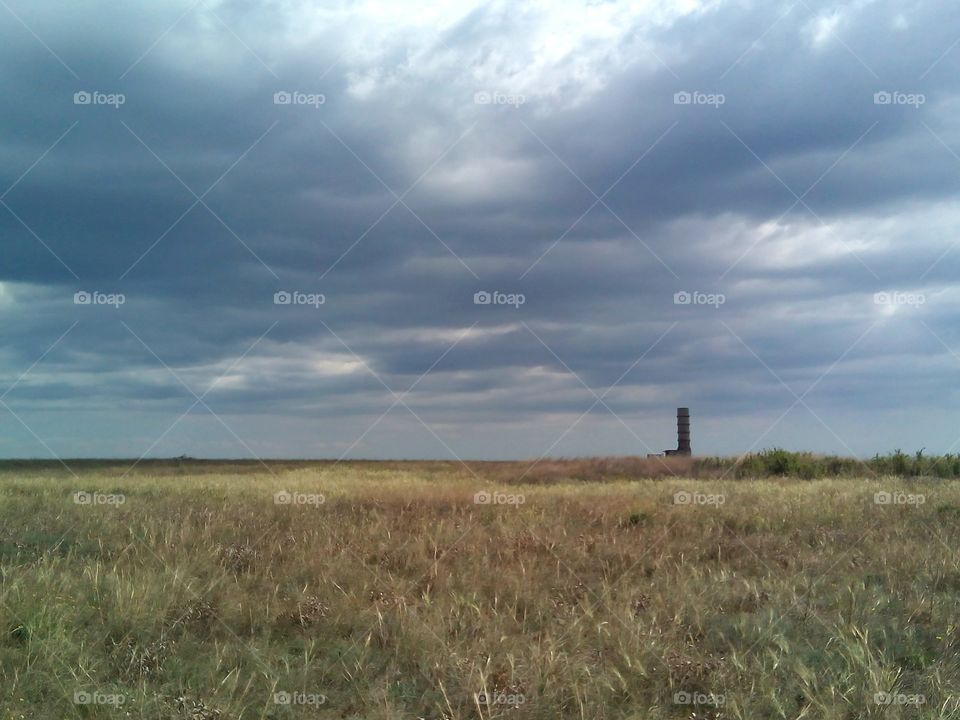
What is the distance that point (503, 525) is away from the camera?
462 inches

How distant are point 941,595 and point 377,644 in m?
6.14

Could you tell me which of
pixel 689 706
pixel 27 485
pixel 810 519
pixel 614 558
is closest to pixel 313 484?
pixel 27 485

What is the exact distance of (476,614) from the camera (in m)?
7.67

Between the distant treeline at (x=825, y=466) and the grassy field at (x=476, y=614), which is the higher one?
the distant treeline at (x=825, y=466)

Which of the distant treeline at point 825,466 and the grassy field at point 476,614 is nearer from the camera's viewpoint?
the grassy field at point 476,614

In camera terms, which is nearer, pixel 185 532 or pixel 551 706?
pixel 551 706

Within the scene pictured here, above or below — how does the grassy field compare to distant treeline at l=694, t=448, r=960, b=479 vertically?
below

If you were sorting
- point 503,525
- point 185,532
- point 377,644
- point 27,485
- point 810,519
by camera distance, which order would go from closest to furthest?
1. point 377,644
2. point 185,532
3. point 503,525
4. point 810,519
5. point 27,485

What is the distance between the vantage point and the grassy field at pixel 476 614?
243 inches

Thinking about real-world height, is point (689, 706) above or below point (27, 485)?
below

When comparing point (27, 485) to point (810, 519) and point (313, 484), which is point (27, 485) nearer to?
point (313, 484)

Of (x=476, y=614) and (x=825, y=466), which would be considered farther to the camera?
(x=825, y=466)

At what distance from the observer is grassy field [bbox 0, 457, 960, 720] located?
243 inches

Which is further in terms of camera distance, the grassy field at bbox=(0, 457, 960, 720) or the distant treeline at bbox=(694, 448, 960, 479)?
the distant treeline at bbox=(694, 448, 960, 479)
